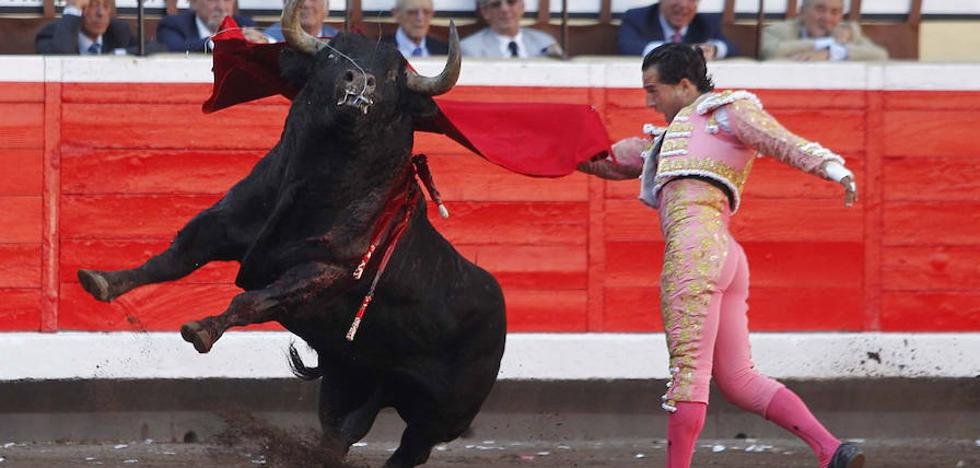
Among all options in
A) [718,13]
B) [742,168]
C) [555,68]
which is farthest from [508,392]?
[742,168]

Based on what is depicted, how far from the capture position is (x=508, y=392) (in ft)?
24.1

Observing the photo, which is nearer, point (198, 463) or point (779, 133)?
point (779, 133)

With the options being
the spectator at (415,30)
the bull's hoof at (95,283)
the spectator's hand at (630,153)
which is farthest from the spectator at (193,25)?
the bull's hoof at (95,283)

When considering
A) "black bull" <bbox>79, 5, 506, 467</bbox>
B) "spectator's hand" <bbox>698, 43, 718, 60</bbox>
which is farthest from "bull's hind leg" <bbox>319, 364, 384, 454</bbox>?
"spectator's hand" <bbox>698, 43, 718, 60</bbox>

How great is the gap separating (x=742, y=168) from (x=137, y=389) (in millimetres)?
2879

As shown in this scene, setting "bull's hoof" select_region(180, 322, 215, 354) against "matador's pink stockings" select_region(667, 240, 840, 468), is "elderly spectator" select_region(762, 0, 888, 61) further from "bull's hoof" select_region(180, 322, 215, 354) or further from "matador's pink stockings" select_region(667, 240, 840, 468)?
"bull's hoof" select_region(180, 322, 215, 354)

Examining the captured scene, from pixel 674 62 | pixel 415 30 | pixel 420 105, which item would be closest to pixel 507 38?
pixel 415 30

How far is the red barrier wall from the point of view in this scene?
710cm

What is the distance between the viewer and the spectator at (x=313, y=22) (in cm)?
686

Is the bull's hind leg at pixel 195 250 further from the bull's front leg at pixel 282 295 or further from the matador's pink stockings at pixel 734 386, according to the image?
Result: the matador's pink stockings at pixel 734 386

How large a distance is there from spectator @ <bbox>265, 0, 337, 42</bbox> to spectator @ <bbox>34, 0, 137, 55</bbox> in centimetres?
59

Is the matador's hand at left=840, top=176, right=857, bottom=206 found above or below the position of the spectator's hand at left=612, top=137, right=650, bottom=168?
above

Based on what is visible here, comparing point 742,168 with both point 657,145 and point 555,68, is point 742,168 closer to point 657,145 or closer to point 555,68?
point 657,145

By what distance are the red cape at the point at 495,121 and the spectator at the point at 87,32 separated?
1628mm
